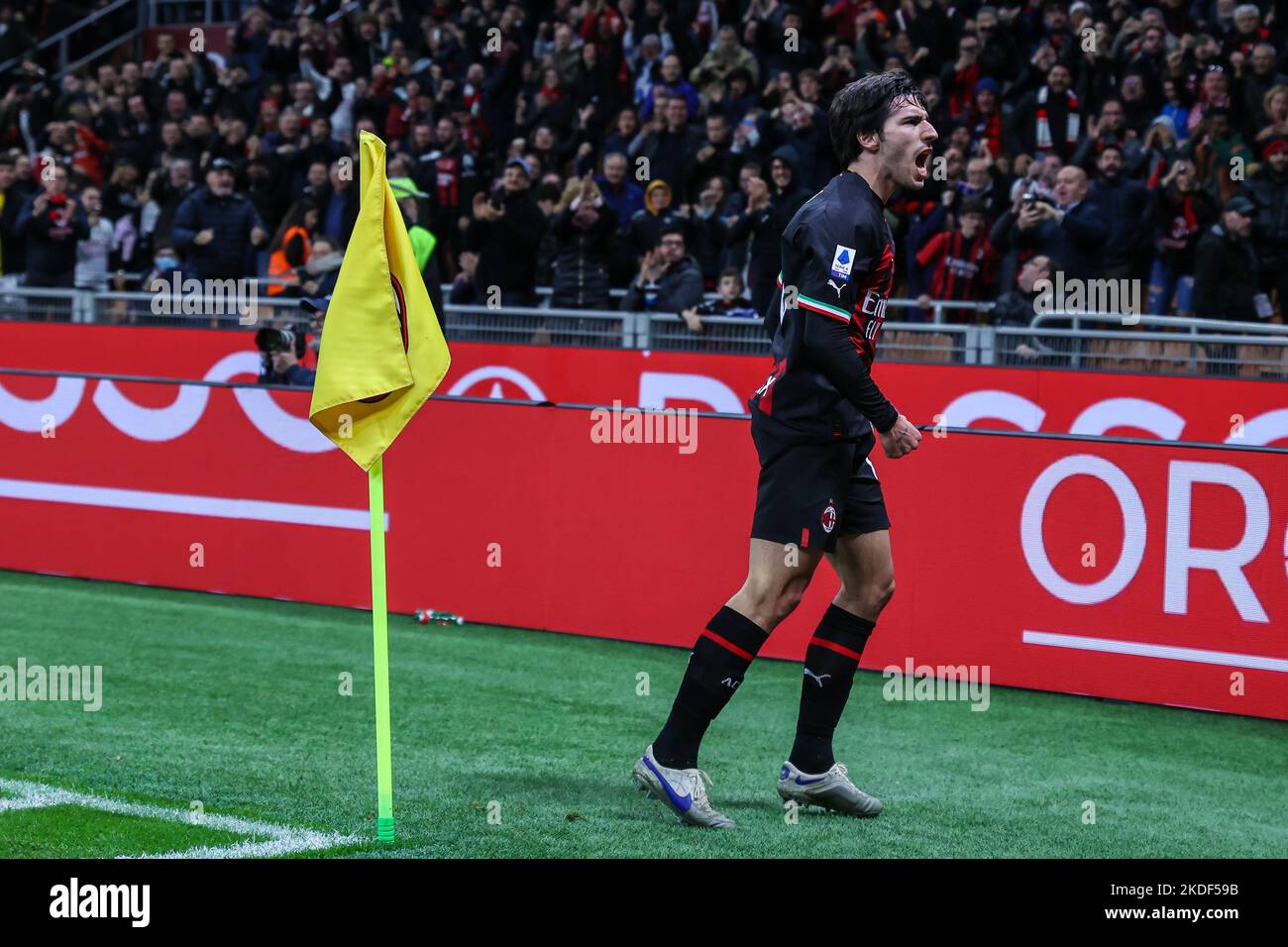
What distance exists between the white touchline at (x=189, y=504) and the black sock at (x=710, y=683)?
4.87 m

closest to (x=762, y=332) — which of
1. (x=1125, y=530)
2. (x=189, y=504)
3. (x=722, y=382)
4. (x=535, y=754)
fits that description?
(x=722, y=382)

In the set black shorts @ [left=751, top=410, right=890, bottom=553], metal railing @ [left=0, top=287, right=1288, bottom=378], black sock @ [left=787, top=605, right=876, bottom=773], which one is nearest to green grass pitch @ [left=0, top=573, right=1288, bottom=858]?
black sock @ [left=787, top=605, right=876, bottom=773]

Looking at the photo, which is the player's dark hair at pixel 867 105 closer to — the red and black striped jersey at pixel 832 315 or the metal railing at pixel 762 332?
the red and black striped jersey at pixel 832 315

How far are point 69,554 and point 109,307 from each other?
599cm

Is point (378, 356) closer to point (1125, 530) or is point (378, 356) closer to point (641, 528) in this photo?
point (1125, 530)

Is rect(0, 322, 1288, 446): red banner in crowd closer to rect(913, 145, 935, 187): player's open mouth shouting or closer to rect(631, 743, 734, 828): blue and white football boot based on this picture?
rect(913, 145, 935, 187): player's open mouth shouting

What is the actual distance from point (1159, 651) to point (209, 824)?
15.4 feet

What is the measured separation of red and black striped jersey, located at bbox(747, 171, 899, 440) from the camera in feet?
17.8

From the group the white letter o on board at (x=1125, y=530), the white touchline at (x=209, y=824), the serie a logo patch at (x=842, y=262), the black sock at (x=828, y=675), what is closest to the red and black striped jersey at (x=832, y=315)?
the serie a logo patch at (x=842, y=262)

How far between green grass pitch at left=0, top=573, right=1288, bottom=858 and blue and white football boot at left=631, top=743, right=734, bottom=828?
0.22ft

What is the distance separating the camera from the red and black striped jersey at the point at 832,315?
543 cm

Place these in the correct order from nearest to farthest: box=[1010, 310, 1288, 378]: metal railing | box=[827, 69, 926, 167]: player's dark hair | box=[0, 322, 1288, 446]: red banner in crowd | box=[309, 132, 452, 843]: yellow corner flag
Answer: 1. box=[309, 132, 452, 843]: yellow corner flag
2. box=[827, 69, 926, 167]: player's dark hair
3. box=[0, 322, 1288, 446]: red banner in crowd
4. box=[1010, 310, 1288, 378]: metal railing
